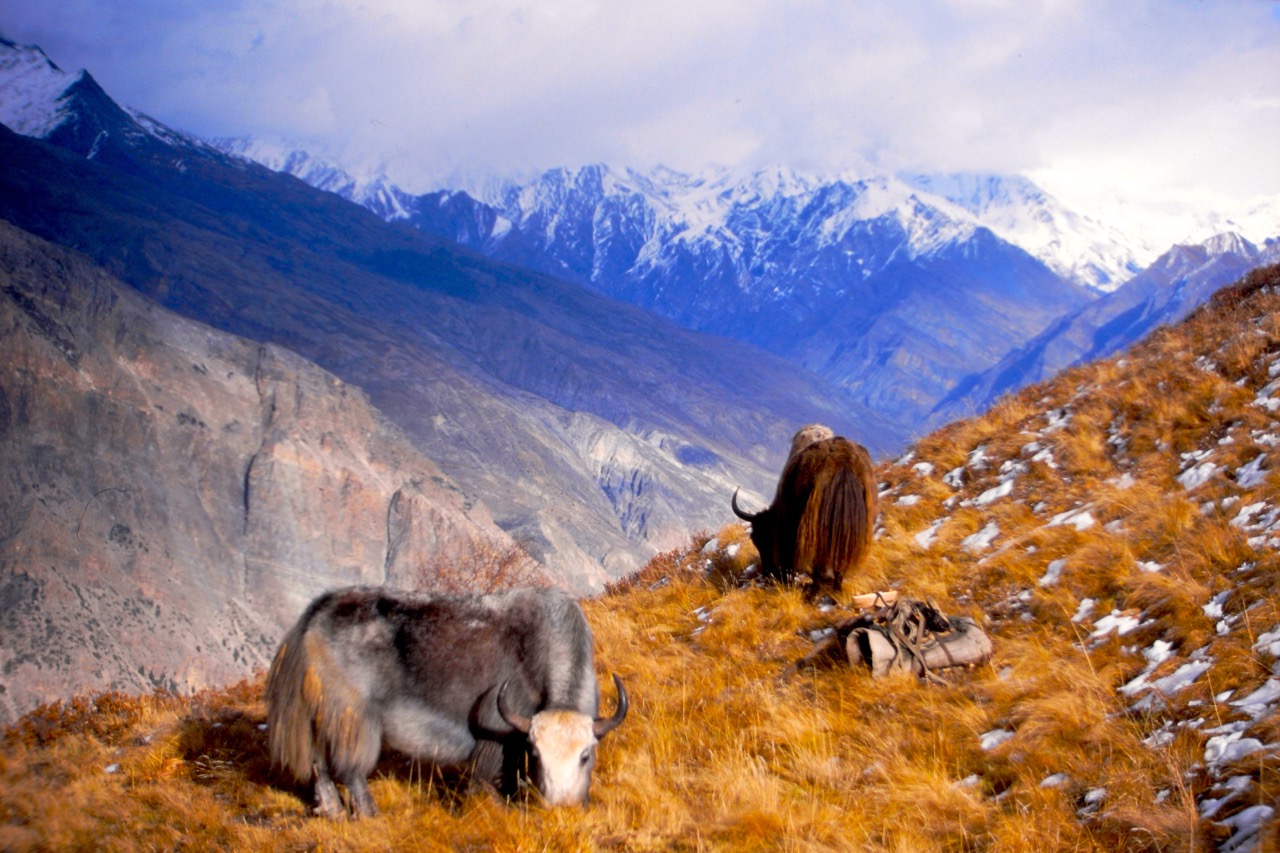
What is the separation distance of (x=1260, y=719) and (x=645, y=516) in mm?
191024

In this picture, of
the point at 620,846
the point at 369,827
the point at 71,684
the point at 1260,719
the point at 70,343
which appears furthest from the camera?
the point at 70,343

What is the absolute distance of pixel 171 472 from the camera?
109 m

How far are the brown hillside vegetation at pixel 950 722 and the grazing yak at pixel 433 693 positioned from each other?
27 centimetres

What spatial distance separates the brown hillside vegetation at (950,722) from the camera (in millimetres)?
4117

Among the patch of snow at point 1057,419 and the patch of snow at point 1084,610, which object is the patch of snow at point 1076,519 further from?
the patch of snow at point 1057,419

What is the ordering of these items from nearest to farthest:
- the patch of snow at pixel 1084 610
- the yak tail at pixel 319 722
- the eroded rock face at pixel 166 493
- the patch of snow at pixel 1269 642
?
the patch of snow at pixel 1269 642 → the yak tail at pixel 319 722 → the patch of snow at pixel 1084 610 → the eroded rock face at pixel 166 493

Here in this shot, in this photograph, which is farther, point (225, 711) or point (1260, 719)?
point (225, 711)

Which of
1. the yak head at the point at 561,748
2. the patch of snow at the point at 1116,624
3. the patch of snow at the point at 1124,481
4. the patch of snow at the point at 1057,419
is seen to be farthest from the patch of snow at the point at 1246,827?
the patch of snow at the point at 1057,419

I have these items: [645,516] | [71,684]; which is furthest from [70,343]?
[645,516]

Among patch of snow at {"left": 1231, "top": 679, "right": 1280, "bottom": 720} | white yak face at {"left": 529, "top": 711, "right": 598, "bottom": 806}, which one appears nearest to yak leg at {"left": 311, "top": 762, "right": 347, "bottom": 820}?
white yak face at {"left": 529, "top": 711, "right": 598, "bottom": 806}

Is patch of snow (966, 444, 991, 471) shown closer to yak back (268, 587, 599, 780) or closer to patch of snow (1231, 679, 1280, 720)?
patch of snow (1231, 679, 1280, 720)

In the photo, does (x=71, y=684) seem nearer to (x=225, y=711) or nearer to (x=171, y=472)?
(x=171, y=472)

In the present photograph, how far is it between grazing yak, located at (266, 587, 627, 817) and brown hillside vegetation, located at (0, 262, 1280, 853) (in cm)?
27

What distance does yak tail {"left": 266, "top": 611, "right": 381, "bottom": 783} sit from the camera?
513 cm
